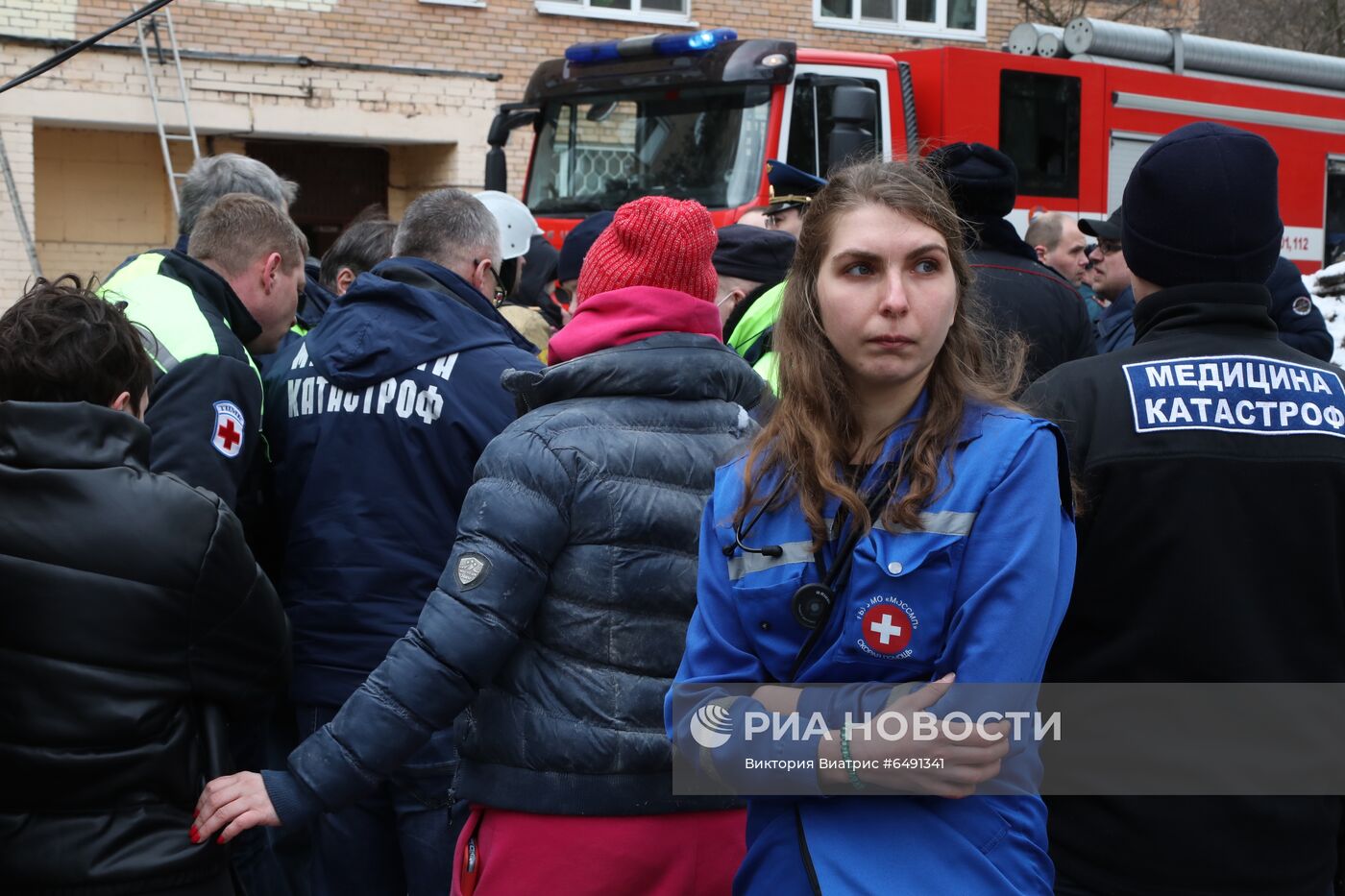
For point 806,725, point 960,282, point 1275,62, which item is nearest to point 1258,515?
point 960,282

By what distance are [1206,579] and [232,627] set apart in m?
1.77

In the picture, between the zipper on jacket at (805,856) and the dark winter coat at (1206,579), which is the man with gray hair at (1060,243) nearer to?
the dark winter coat at (1206,579)

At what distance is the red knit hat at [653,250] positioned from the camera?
2924 millimetres

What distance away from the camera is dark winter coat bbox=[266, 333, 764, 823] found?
8.59 feet

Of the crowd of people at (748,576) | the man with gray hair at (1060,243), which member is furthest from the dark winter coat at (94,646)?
the man with gray hair at (1060,243)

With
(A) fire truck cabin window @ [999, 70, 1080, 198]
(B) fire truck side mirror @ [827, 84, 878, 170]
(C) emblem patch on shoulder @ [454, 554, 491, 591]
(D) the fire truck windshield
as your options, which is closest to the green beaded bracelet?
(C) emblem patch on shoulder @ [454, 554, 491, 591]

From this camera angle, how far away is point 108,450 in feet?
8.96

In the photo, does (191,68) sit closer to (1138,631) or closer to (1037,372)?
(1037,372)

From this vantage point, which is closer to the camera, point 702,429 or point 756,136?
point 702,429

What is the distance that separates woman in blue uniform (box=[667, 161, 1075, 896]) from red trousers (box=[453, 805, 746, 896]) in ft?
1.90

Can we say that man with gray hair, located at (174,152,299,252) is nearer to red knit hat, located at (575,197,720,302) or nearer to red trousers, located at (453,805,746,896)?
red knit hat, located at (575,197,720,302)

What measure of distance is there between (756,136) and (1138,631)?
→ 7.59 metres

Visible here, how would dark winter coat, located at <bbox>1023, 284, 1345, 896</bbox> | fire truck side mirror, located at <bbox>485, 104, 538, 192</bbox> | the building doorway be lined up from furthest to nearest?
the building doorway
fire truck side mirror, located at <bbox>485, 104, 538, 192</bbox>
dark winter coat, located at <bbox>1023, 284, 1345, 896</bbox>

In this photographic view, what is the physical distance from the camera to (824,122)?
985 centimetres
